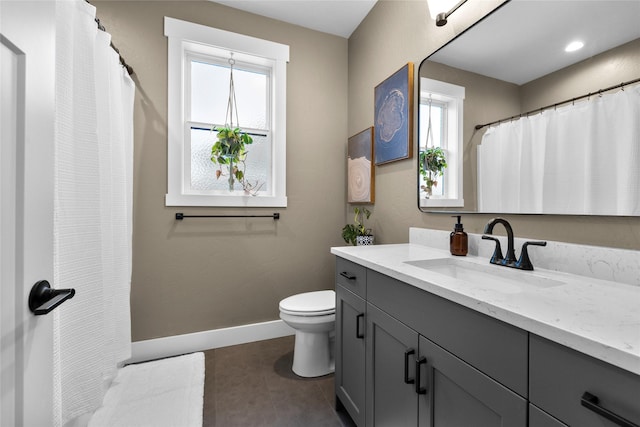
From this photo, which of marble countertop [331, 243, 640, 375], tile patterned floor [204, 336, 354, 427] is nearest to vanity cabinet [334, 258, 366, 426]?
tile patterned floor [204, 336, 354, 427]

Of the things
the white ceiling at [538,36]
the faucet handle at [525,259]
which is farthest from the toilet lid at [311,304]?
the white ceiling at [538,36]

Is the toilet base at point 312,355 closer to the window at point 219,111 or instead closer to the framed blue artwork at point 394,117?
the window at point 219,111

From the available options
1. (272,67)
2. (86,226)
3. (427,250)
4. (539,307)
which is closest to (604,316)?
(539,307)

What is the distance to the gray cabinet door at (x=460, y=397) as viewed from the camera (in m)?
0.61

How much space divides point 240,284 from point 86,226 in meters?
1.25

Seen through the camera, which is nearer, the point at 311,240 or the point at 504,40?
the point at 504,40

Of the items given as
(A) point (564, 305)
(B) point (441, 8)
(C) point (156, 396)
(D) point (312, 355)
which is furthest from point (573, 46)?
(C) point (156, 396)

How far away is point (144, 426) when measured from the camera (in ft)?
4.51

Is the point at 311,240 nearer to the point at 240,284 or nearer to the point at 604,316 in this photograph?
the point at 240,284

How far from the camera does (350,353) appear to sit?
4.44 ft

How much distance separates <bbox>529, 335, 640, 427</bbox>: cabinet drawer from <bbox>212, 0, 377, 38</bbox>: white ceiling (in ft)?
8.05

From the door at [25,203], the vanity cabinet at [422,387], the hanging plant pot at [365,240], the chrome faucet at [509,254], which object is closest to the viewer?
the door at [25,203]

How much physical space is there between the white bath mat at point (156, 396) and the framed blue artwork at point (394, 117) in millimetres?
1892

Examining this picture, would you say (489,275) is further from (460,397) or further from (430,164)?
(430,164)
